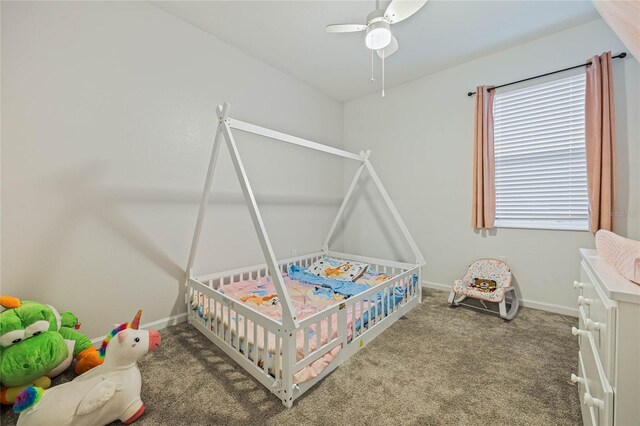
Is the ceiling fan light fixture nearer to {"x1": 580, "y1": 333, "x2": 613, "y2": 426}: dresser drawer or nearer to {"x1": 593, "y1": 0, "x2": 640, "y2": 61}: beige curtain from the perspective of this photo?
{"x1": 593, "y1": 0, "x2": 640, "y2": 61}: beige curtain

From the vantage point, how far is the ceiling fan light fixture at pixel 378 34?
1.60 meters

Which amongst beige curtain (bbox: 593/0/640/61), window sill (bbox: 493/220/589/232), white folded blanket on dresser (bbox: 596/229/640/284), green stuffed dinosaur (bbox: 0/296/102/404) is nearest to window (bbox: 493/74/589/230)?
window sill (bbox: 493/220/589/232)

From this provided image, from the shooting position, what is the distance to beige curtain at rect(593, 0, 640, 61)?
36.5 inches

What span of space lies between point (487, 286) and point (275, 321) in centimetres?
214

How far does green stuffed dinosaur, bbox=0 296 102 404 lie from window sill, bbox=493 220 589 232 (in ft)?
11.2

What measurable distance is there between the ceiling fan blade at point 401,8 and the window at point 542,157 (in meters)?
1.65

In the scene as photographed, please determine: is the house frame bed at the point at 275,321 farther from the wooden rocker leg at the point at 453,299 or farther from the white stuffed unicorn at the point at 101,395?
the white stuffed unicorn at the point at 101,395

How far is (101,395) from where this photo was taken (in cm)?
106

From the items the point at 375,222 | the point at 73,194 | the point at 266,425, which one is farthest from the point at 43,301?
the point at 375,222

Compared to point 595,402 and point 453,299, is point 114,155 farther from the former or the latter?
point 453,299

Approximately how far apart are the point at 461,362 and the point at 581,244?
5.38ft

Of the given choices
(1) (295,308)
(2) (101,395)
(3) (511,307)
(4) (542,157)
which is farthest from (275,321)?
(4) (542,157)

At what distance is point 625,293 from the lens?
0.69m

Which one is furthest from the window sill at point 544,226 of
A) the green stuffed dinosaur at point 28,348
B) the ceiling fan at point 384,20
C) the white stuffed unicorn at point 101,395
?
the green stuffed dinosaur at point 28,348
